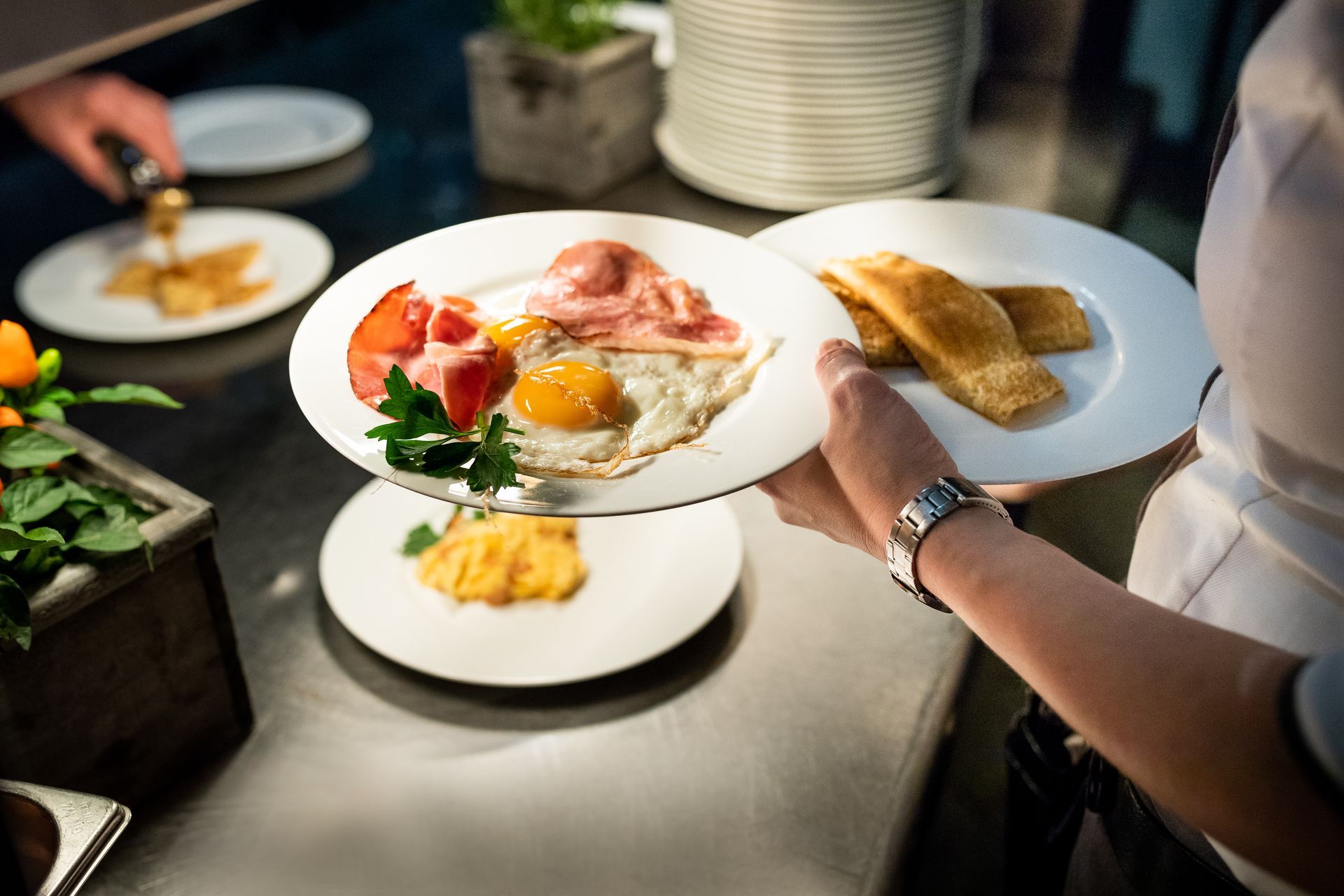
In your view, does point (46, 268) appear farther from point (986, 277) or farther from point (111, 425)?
point (986, 277)

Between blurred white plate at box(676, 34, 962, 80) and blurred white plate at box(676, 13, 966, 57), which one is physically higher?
blurred white plate at box(676, 13, 966, 57)

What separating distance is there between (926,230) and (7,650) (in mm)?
1091

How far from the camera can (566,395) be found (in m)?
0.94

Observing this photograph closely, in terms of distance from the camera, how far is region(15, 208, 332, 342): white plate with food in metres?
1.66

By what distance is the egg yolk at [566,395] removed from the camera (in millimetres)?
930

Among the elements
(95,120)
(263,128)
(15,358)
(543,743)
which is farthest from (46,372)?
(263,128)

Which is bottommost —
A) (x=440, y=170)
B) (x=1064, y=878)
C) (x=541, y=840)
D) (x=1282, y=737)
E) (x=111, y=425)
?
(x=1064, y=878)

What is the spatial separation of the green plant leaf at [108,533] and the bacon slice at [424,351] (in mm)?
258

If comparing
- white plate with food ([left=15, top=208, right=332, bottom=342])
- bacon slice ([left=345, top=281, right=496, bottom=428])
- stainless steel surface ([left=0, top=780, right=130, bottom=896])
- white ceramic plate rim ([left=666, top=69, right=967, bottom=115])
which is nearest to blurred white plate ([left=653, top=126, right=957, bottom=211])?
white ceramic plate rim ([left=666, top=69, right=967, bottom=115])

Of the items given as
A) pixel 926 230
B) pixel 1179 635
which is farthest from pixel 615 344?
pixel 1179 635

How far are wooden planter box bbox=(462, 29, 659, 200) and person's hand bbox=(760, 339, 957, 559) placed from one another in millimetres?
1220

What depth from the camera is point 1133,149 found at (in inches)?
66.4

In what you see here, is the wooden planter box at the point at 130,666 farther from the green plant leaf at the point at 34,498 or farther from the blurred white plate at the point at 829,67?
the blurred white plate at the point at 829,67

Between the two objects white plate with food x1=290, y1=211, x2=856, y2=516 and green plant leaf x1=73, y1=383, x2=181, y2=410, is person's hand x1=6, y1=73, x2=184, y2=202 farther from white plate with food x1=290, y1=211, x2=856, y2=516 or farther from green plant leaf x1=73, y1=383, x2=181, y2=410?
white plate with food x1=290, y1=211, x2=856, y2=516
